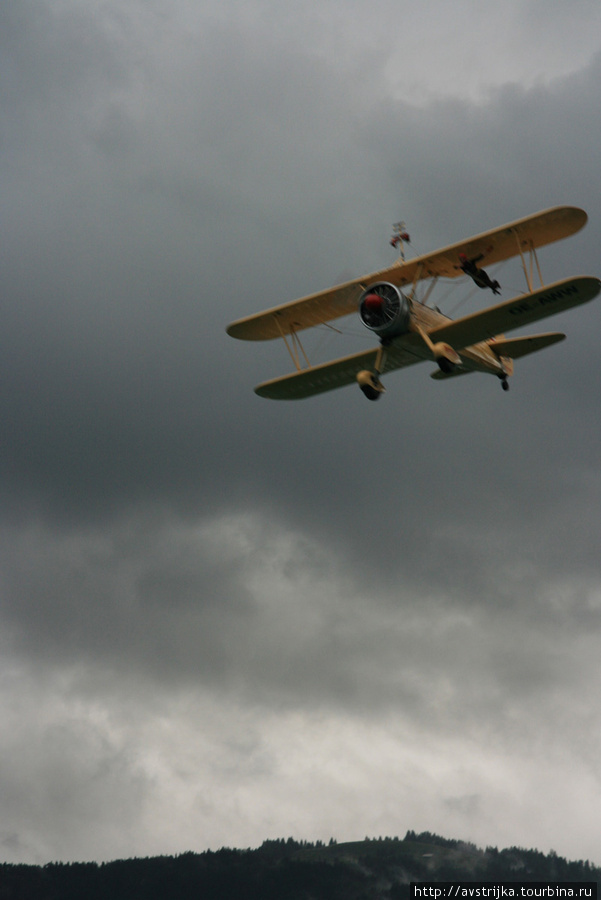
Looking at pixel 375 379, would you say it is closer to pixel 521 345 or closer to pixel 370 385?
pixel 370 385

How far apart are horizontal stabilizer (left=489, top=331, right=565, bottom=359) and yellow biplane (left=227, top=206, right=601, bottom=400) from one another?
0.15 ft

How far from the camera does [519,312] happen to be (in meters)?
37.2

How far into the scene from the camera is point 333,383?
139 ft

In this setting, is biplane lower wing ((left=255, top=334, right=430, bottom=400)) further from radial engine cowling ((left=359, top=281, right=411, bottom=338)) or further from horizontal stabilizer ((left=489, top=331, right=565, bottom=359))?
horizontal stabilizer ((left=489, top=331, right=565, bottom=359))

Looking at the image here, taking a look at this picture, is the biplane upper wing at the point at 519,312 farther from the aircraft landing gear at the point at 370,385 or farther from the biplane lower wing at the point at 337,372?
the aircraft landing gear at the point at 370,385

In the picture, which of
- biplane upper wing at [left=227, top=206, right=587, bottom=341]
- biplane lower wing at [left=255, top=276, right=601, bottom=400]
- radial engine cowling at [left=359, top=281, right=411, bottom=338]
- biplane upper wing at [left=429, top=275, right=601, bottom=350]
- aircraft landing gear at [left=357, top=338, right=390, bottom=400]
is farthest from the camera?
biplane upper wing at [left=227, top=206, right=587, bottom=341]

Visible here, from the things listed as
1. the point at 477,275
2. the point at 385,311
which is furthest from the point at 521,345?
the point at 385,311

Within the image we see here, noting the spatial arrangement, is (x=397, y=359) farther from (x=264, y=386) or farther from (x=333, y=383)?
(x=264, y=386)

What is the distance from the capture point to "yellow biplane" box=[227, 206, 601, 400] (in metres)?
37.4

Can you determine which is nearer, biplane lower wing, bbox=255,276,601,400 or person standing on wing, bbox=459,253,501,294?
biplane lower wing, bbox=255,276,601,400

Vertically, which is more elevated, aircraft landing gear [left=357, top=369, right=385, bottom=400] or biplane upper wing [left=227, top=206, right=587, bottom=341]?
biplane upper wing [left=227, top=206, right=587, bottom=341]

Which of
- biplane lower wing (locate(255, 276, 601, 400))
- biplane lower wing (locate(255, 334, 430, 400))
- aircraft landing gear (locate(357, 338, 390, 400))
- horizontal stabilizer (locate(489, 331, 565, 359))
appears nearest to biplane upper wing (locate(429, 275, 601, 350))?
biplane lower wing (locate(255, 276, 601, 400))

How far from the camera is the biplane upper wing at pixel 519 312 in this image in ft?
119

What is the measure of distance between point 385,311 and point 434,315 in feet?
9.92
